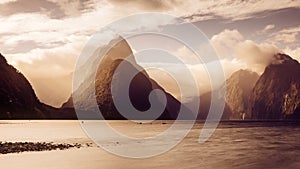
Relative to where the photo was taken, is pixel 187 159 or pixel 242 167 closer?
pixel 242 167

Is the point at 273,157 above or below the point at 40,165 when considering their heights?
below

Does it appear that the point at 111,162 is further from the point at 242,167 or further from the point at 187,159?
the point at 242,167

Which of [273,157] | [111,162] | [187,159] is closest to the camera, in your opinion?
[111,162]

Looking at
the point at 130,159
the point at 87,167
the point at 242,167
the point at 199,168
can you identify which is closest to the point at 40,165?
the point at 87,167

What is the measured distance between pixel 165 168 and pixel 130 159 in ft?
26.2

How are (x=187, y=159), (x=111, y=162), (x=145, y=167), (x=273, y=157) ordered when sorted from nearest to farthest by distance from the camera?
(x=145, y=167) → (x=111, y=162) → (x=187, y=159) → (x=273, y=157)

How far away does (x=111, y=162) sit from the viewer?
4362 centimetres

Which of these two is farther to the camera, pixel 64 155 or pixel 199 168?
pixel 64 155

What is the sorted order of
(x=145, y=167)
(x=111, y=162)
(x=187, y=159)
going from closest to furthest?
(x=145, y=167)
(x=111, y=162)
(x=187, y=159)

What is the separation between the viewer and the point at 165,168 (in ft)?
129

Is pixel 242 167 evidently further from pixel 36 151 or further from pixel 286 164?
pixel 36 151

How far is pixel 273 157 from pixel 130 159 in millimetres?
22177

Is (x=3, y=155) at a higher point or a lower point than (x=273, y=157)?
higher

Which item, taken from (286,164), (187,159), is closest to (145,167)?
(187,159)
